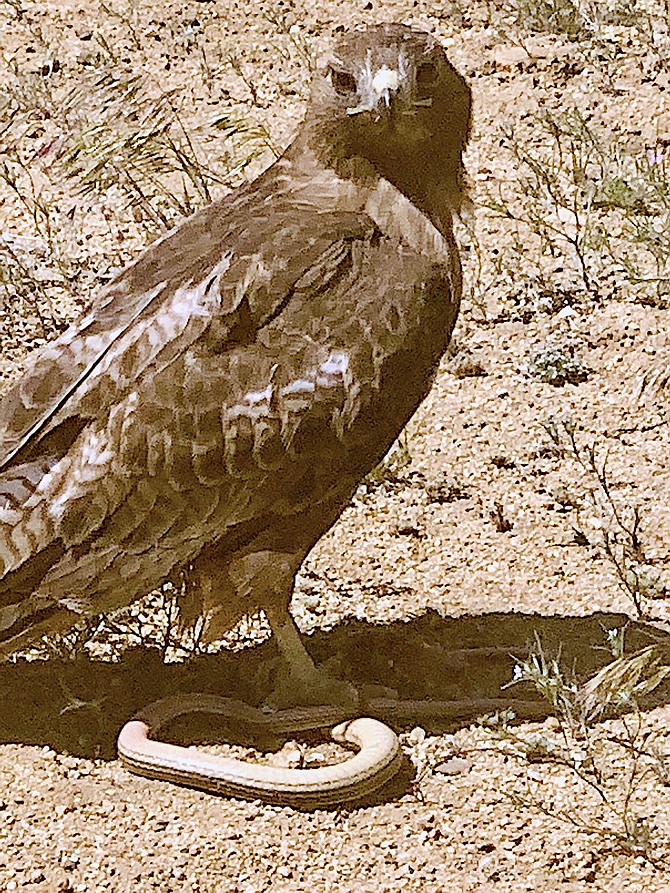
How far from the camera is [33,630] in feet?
13.0

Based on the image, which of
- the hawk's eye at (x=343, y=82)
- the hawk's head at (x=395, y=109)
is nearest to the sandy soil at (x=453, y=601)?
the hawk's head at (x=395, y=109)

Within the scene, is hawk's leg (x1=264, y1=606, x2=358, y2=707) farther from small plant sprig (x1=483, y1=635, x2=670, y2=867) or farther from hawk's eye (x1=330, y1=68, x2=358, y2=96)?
hawk's eye (x1=330, y1=68, x2=358, y2=96)

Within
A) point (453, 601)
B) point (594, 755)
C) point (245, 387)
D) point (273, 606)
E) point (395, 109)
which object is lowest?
point (594, 755)

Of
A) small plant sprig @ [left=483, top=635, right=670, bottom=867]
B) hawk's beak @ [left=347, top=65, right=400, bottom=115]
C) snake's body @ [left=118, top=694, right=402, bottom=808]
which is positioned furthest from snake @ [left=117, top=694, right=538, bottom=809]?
hawk's beak @ [left=347, top=65, right=400, bottom=115]

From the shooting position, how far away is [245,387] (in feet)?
12.4

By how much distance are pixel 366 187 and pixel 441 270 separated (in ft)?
1.09

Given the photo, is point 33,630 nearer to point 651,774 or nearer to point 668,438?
point 651,774

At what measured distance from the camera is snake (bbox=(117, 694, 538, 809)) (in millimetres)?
3885

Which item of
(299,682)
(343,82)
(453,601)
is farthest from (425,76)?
(299,682)

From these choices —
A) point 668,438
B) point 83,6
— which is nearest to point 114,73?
point 83,6

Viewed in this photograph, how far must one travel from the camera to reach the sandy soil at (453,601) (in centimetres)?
378

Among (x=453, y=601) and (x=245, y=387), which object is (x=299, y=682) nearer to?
(x=453, y=601)

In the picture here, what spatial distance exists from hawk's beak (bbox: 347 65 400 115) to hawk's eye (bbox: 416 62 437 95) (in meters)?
0.07

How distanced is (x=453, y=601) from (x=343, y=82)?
167cm
